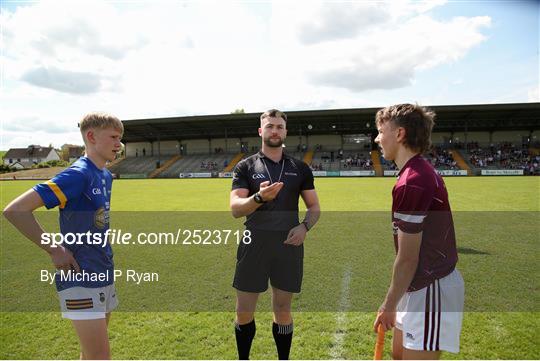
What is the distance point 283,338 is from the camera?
133 inches

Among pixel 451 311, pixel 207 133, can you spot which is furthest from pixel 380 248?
pixel 207 133

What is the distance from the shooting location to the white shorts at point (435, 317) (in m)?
2.23

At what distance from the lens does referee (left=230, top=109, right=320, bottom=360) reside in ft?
10.9

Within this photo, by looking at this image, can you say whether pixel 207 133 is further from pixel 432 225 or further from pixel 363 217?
pixel 432 225

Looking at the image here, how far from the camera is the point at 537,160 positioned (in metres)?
42.4

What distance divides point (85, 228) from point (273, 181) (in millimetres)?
1648

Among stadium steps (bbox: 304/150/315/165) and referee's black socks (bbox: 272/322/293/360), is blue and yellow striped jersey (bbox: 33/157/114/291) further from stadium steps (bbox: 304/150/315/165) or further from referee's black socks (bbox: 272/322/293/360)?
stadium steps (bbox: 304/150/315/165)

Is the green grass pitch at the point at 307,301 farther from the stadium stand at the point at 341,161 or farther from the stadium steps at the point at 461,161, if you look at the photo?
the stadium stand at the point at 341,161

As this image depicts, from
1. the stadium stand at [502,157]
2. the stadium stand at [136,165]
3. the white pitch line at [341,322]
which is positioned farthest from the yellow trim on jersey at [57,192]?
the stadium stand at [136,165]

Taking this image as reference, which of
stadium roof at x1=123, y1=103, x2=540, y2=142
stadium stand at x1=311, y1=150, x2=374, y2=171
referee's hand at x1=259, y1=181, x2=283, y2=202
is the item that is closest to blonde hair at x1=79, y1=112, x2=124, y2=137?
referee's hand at x1=259, y1=181, x2=283, y2=202

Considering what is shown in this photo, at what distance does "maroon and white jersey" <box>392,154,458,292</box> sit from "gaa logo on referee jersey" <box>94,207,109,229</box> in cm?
217

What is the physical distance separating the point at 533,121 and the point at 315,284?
2145 inches

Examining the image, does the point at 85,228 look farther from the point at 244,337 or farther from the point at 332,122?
the point at 332,122

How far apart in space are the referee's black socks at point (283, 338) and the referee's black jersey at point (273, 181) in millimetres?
957
